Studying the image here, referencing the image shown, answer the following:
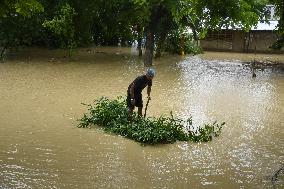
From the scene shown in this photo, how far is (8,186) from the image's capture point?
728cm

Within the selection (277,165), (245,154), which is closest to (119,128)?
(245,154)

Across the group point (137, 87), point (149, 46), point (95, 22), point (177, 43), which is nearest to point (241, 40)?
point (177, 43)

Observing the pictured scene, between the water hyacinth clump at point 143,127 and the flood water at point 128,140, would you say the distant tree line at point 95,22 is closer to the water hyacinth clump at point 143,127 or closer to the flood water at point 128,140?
the flood water at point 128,140

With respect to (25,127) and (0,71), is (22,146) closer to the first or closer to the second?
(25,127)

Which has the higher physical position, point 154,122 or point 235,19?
point 235,19

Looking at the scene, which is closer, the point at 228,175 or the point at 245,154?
the point at 228,175

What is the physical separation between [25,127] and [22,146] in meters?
1.67

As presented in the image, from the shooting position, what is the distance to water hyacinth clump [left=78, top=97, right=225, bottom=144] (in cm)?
1028

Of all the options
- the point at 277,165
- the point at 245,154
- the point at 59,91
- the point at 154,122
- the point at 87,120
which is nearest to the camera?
the point at 277,165

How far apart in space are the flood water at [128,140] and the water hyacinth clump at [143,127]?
23cm

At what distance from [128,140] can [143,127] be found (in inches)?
20.8

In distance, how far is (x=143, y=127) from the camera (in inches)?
417

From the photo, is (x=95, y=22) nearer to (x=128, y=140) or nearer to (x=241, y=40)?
(x=241, y=40)

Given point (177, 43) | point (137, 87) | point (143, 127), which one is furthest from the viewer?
point (177, 43)
